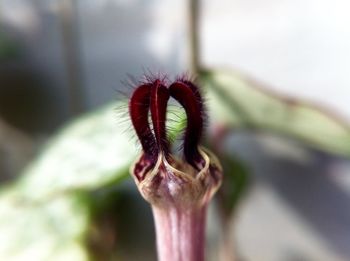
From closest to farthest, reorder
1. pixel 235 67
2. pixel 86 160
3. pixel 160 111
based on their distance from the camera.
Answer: pixel 160 111, pixel 86 160, pixel 235 67

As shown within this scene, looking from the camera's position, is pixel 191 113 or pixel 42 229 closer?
pixel 191 113

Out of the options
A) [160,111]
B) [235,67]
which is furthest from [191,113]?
[235,67]

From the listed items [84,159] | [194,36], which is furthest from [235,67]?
[84,159]

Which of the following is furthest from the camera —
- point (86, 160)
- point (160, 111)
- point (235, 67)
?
point (235, 67)

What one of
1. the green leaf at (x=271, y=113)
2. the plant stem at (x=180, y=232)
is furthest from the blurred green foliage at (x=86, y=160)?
the plant stem at (x=180, y=232)

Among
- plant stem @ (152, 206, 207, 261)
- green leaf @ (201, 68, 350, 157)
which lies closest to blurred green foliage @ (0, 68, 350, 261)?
green leaf @ (201, 68, 350, 157)

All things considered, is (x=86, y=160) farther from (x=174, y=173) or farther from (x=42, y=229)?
(x=174, y=173)

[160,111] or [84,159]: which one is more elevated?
[160,111]

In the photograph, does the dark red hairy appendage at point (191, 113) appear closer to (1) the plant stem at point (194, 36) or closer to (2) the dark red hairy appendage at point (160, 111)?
(2) the dark red hairy appendage at point (160, 111)

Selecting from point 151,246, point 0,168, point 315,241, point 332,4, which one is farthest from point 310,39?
point 0,168
